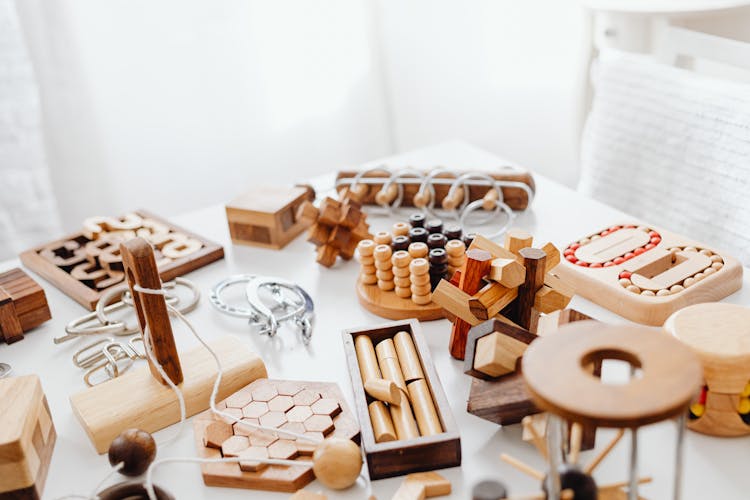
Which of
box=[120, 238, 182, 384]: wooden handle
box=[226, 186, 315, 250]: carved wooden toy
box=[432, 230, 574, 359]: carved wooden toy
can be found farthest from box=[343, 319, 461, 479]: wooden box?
box=[226, 186, 315, 250]: carved wooden toy

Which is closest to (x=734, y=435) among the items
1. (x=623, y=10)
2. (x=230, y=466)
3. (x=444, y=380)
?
(x=444, y=380)

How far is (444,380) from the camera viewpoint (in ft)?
2.89

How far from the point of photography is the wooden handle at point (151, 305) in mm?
801

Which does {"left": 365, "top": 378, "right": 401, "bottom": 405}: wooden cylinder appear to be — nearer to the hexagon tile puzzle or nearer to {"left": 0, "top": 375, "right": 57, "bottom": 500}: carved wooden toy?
the hexagon tile puzzle

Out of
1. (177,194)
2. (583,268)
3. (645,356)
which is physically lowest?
(177,194)

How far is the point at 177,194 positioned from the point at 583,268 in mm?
A: 1298

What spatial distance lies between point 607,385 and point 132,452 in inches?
18.7

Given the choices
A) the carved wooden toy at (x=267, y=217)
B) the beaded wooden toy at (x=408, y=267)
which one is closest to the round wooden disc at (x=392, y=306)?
the beaded wooden toy at (x=408, y=267)

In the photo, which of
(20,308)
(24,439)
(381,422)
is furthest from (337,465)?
(20,308)

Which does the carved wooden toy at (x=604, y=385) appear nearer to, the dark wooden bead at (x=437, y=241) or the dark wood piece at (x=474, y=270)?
the dark wood piece at (x=474, y=270)

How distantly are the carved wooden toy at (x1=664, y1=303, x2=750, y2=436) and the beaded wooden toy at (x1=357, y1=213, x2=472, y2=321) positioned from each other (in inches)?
11.3

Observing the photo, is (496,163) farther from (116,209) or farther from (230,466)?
(116,209)

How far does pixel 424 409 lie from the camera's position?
78cm

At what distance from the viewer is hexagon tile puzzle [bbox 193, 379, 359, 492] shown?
0.75 meters
